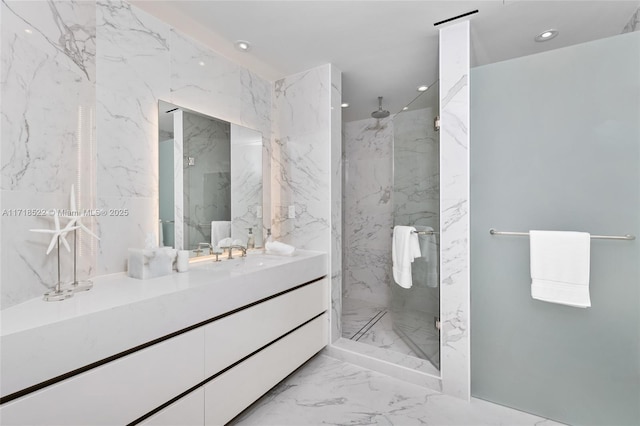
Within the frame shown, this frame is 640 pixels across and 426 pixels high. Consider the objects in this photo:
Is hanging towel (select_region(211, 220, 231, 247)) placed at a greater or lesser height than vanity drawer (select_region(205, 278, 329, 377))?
greater

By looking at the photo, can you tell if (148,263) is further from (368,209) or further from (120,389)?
(368,209)

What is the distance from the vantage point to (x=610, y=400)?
5.05ft

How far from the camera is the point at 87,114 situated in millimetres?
1458

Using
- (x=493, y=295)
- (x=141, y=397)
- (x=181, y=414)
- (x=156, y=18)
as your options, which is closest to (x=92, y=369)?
(x=141, y=397)

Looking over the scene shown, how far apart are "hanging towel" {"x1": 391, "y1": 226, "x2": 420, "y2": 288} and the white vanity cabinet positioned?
79cm

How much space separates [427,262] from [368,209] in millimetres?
1675

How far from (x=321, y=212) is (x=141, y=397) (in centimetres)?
164

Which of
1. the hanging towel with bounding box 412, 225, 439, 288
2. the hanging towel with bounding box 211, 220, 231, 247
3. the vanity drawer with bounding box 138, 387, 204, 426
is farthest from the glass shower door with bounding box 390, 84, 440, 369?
the vanity drawer with bounding box 138, 387, 204, 426

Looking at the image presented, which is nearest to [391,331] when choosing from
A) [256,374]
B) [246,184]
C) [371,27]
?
[256,374]

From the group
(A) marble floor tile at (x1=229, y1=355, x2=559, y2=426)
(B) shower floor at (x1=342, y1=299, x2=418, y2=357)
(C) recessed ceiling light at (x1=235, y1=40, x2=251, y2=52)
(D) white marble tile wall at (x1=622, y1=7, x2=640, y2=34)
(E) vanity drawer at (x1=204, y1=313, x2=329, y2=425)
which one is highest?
(C) recessed ceiling light at (x1=235, y1=40, x2=251, y2=52)

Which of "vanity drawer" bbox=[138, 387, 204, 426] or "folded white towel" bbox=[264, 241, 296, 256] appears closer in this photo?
"vanity drawer" bbox=[138, 387, 204, 426]

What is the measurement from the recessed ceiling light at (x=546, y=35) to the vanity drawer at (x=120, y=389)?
9.11 feet

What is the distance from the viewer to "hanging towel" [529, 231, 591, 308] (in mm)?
1522

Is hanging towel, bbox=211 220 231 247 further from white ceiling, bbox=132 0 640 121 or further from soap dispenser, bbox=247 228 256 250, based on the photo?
white ceiling, bbox=132 0 640 121
